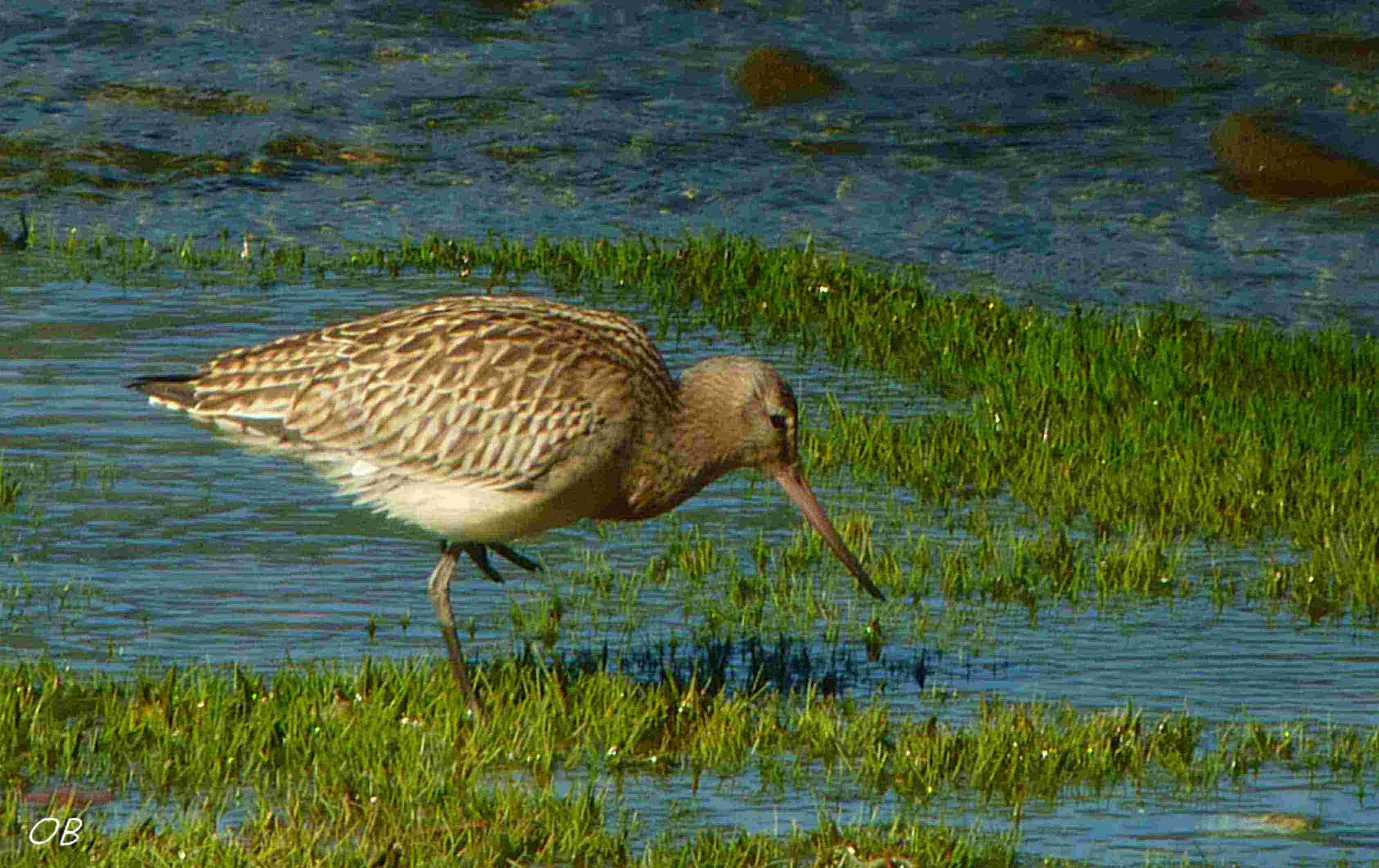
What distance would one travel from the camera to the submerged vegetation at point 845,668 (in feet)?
22.5

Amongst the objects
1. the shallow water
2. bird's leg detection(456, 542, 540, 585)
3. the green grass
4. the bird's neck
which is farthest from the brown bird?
the shallow water

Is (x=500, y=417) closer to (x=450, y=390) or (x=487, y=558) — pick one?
(x=450, y=390)

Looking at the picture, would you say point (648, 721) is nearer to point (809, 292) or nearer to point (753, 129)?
point (809, 292)

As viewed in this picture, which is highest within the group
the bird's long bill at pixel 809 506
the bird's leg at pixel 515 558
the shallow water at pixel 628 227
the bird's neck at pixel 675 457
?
the bird's neck at pixel 675 457

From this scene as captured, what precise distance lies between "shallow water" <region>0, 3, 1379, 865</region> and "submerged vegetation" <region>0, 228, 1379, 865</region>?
19 centimetres

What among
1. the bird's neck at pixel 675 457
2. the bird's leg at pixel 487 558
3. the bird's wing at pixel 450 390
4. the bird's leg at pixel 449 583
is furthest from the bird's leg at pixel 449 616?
the bird's neck at pixel 675 457

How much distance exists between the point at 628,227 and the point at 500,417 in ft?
36.9

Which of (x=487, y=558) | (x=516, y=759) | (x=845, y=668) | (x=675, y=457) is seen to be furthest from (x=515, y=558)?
(x=516, y=759)

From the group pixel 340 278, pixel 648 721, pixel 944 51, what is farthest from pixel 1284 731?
pixel 944 51

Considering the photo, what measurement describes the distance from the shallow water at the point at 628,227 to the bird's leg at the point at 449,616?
345mm

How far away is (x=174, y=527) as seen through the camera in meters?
10.2

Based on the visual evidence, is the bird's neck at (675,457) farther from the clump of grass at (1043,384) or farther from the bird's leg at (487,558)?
the clump of grass at (1043,384)

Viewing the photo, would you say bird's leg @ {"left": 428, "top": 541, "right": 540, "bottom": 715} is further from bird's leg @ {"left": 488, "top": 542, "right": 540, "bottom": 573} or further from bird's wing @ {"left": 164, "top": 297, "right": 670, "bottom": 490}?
bird's wing @ {"left": 164, "top": 297, "right": 670, "bottom": 490}

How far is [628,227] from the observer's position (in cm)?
1934
